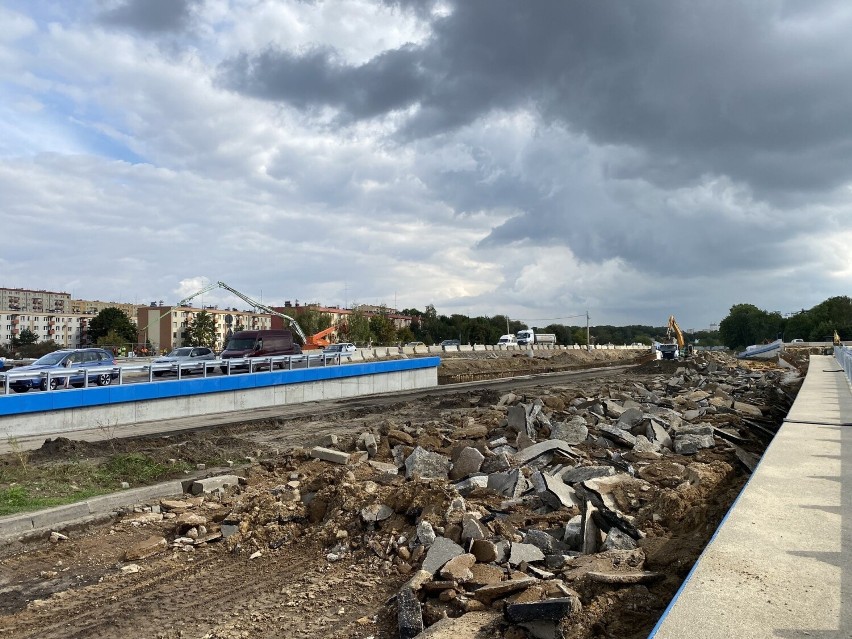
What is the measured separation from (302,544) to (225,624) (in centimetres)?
209

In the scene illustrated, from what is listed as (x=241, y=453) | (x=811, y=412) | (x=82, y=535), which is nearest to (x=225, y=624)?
(x=82, y=535)

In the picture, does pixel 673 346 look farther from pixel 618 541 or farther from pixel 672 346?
pixel 618 541

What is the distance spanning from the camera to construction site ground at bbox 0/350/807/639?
523 cm

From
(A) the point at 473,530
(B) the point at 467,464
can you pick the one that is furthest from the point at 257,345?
(A) the point at 473,530

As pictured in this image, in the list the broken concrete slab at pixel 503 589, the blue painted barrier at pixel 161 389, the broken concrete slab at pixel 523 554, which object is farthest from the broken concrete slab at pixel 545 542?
the blue painted barrier at pixel 161 389

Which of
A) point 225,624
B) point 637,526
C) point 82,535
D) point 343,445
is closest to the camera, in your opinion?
point 225,624

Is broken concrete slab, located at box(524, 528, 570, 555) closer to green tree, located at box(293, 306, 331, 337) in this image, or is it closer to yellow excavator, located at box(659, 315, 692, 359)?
yellow excavator, located at box(659, 315, 692, 359)

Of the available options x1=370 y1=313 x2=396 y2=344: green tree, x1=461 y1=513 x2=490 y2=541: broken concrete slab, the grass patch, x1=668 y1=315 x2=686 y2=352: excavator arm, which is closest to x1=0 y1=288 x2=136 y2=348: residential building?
x1=370 y1=313 x2=396 y2=344: green tree

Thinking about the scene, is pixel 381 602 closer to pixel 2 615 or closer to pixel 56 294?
pixel 2 615

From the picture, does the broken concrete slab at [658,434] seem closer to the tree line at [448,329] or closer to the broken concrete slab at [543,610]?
the broken concrete slab at [543,610]

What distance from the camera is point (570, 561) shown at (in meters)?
5.91

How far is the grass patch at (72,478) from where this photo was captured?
9453 millimetres

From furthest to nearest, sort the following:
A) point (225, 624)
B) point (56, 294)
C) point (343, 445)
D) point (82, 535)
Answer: point (56, 294) → point (343, 445) → point (82, 535) → point (225, 624)

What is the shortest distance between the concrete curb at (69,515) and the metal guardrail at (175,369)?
986cm
